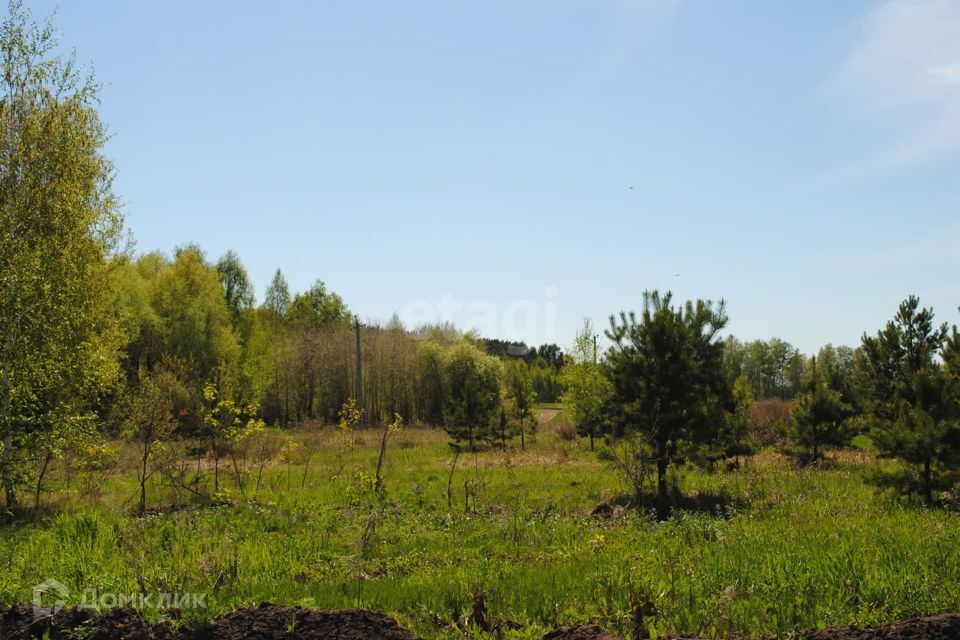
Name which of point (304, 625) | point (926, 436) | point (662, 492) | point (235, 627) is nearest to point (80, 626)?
point (235, 627)

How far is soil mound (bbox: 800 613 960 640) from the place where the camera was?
404 centimetres

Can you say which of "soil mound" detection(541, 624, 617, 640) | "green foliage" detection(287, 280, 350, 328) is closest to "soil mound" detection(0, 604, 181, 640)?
"soil mound" detection(541, 624, 617, 640)

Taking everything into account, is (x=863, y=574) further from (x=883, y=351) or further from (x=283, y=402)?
(x=283, y=402)

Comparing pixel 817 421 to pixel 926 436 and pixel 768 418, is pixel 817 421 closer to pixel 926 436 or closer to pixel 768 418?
pixel 926 436

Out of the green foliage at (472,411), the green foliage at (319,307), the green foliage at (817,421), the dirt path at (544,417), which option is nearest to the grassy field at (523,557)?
the green foliage at (817,421)

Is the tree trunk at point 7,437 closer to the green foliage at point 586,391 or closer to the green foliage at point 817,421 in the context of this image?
the green foliage at point 586,391

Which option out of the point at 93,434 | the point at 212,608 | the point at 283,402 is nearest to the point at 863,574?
the point at 212,608

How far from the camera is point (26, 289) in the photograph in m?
13.2

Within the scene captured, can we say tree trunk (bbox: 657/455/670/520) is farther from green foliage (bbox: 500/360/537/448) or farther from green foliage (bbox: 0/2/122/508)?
green foliage (bbox: 500/360/537/448)

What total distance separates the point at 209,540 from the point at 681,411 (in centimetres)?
893

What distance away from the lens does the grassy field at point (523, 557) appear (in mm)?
5168
